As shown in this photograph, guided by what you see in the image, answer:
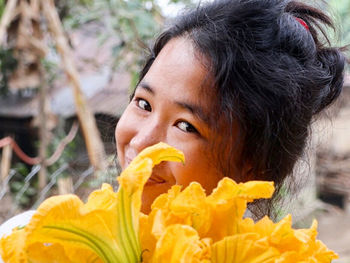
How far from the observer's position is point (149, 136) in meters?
0.86

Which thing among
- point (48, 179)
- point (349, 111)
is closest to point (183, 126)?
point (48, 179)

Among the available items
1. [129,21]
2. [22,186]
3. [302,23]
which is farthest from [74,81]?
[302,23]

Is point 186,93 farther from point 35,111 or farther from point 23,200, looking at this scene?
point 35,111

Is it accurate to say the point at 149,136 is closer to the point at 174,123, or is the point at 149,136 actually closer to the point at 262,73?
the point at 174,123

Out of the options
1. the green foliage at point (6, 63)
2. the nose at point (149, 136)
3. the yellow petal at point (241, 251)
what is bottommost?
the yellow petal at point (241, 251)

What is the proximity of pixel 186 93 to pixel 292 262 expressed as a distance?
0.40 m

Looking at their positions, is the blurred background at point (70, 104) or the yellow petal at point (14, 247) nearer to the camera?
the yellow petal at point (14, 247)

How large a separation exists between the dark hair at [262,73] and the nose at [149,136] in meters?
0.12

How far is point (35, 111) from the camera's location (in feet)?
16.3

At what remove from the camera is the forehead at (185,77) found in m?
0.90

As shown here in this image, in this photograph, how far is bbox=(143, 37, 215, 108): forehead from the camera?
0.90m

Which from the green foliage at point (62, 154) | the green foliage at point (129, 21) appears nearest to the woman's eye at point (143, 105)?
the green foliage at point (129, 21)

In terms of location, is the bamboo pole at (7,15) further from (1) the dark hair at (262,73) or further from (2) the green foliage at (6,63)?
(1) the dark hair at (262,73)

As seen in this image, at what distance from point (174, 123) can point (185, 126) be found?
21 mm
